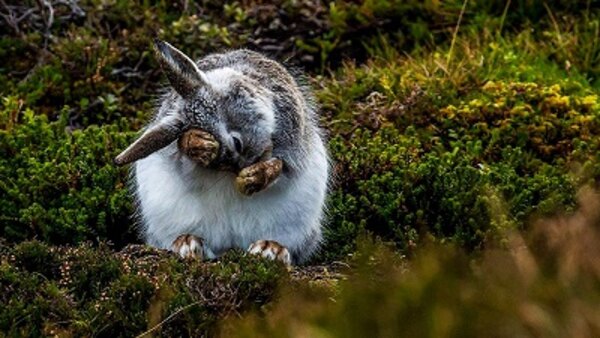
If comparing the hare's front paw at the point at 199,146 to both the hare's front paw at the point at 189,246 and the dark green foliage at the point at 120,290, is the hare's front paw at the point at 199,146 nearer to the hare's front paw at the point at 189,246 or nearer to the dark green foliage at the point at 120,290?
the dark green foliage at the point at 120,290

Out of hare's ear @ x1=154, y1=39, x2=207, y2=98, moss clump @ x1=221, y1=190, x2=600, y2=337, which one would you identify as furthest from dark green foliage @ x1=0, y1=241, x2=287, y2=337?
moss clump @ x1=221, y1=190, x2=600, y2=337

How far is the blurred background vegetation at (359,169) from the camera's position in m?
3.70

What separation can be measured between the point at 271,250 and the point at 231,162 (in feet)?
2.27

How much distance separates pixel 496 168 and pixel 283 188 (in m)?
2.03

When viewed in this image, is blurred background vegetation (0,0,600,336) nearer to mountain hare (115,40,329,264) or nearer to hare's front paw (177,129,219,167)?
mountain hare (115,40,329,264)

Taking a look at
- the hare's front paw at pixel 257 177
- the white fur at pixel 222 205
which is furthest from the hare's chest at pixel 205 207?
the hare's front paw at pixel 257 177

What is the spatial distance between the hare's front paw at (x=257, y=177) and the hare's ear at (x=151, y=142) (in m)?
0.36

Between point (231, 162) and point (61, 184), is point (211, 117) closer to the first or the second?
point (231, 162)

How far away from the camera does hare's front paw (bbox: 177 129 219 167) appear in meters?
6.14

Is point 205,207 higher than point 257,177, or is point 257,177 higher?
point 257,177

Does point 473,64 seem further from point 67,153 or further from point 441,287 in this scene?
point 441,287

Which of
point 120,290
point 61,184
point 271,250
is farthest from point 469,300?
point 61,184

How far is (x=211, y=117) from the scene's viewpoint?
A: 248 inches

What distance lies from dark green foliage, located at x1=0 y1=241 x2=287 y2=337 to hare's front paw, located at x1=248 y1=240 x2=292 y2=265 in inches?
11.8
